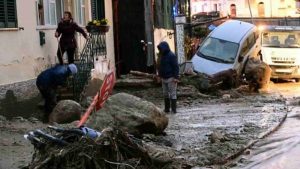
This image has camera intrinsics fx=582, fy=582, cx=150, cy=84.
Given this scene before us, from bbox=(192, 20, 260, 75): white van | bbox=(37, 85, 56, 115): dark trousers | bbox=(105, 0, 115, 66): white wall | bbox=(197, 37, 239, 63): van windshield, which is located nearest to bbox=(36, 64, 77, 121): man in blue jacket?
bbox=(37, 85, 56, 115): dark trousers

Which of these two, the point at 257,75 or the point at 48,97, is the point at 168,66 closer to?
the point at 48,97

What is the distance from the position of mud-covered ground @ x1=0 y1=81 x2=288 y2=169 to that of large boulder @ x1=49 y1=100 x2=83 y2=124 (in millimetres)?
448

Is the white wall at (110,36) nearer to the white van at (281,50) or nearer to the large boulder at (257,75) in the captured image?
the large boulder at (257,75)

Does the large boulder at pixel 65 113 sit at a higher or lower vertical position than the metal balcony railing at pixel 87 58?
lower

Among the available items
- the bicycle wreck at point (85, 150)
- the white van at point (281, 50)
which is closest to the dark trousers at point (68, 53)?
the bicycle wreck at point (85, 150)

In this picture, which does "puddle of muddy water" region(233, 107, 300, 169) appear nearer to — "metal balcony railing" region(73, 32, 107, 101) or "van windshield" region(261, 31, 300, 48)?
"metal balcony railing" region(73, 32, 107, 101)

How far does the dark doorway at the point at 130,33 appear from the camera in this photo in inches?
963

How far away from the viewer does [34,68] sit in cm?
1420

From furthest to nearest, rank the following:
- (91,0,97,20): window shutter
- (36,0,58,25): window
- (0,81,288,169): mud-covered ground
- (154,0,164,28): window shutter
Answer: (154,0,164,28): window shutter → (91,0,97,20): window shutter → (36,0,58,25): window → (0,81,288,169): mud-covered ground

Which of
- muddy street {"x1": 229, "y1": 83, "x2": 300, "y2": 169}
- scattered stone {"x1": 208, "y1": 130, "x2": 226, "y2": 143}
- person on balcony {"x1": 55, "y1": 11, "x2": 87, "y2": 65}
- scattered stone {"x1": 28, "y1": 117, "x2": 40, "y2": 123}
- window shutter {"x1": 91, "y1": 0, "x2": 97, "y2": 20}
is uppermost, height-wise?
window shutter {"x1": 91, "y1": 0, "x2": 97, "y2": 20}

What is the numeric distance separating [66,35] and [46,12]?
90 centimetres

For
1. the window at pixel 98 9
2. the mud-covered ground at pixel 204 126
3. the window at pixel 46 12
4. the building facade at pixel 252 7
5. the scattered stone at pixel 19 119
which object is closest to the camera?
the mud-covered ground at pixel 204 126

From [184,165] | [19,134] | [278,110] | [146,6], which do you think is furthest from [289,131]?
[146,6]

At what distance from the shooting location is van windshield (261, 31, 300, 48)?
28.9 meters
